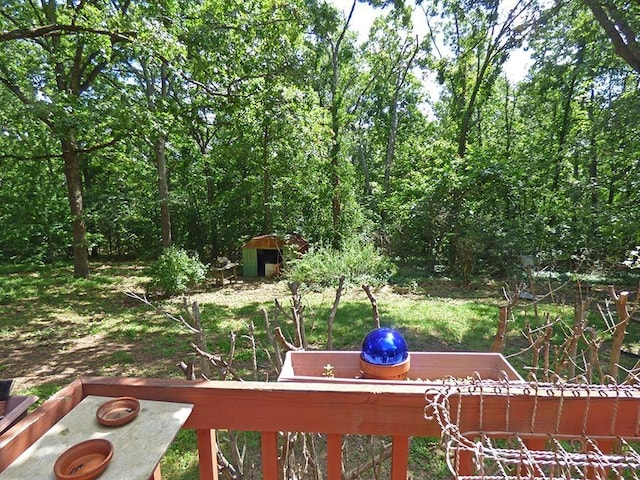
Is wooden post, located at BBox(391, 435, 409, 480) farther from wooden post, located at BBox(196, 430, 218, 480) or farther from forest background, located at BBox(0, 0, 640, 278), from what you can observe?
forest background, located at BBox(0, 0, 640, 278)

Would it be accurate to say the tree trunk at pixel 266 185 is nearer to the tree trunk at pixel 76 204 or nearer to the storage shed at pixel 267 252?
the storage shed at pixel 267 252

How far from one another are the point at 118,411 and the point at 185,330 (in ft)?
13.5

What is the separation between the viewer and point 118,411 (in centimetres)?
86

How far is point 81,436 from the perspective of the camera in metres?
0.79

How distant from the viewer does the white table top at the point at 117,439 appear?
691mm

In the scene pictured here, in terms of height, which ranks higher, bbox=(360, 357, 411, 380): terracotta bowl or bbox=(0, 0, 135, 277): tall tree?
bbox=(0, 0, 135, 277): tall tree

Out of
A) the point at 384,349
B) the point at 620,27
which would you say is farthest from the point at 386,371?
the point at 620,27

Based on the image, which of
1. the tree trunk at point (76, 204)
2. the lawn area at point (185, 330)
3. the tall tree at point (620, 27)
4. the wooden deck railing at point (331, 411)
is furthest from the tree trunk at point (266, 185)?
the wooden deck railing at point (331, 411)

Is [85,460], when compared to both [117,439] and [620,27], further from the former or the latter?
Answer: [620,27]

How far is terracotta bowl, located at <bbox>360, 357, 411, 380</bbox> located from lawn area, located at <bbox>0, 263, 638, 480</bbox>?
3.72ft

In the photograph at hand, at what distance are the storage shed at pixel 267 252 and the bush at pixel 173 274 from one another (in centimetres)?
174

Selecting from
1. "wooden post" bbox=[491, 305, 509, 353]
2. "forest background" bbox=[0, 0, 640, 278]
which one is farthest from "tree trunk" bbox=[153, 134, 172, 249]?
"wooden post" bbox=[491, 305, 509, 353]

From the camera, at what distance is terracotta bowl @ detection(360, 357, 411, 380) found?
1094 millimetres

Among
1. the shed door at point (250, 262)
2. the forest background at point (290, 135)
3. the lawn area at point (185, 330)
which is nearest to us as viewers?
the lawn area at point (185, 330)
